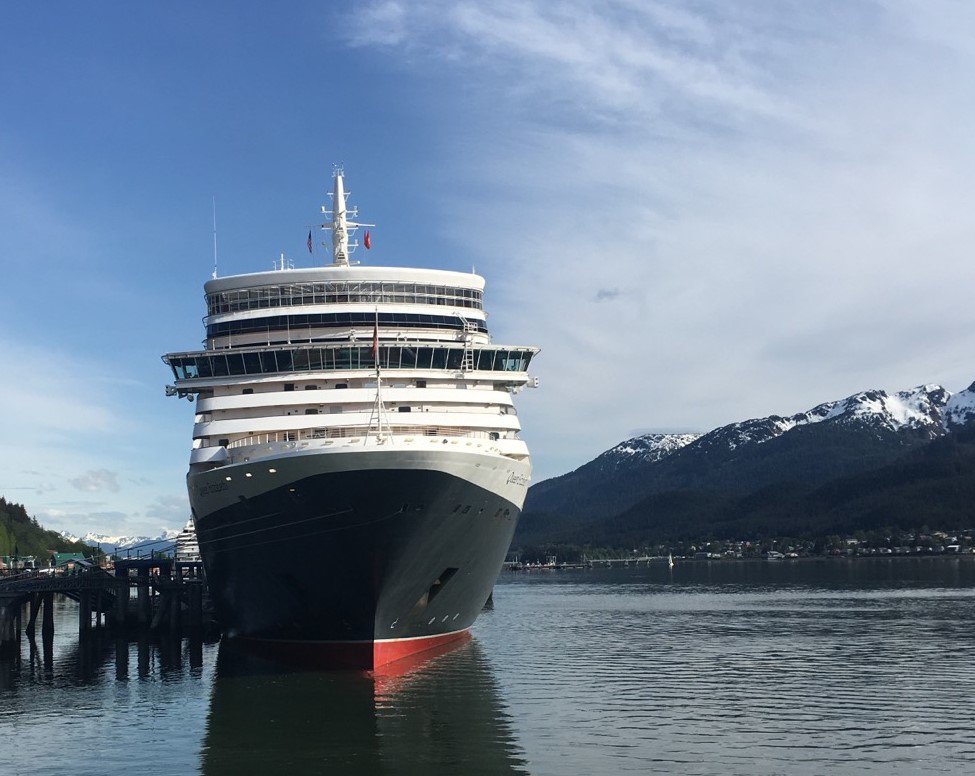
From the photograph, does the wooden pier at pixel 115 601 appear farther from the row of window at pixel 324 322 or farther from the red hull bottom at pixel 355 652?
the red hull bottom at pixel 355 652

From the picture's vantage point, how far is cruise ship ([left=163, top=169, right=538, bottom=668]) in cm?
4356

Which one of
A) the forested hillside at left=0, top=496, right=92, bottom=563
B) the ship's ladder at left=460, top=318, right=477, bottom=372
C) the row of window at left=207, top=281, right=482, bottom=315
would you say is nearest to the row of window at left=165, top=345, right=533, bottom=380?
the ship's ladder at left=460, top=318, right=477, bottom=372

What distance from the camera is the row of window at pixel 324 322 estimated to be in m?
53.8

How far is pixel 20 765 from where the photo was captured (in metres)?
33.4

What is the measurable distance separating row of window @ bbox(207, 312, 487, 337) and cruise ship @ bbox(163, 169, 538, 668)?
0.06 meters

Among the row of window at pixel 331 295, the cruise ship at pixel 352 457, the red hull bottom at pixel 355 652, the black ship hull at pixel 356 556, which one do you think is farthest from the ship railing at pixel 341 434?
the row of window at pixel 331 295

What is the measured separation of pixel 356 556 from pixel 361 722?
7044mm

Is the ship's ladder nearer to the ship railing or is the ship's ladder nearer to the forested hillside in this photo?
the ship railing

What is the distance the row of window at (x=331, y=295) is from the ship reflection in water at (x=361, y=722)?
1586cm

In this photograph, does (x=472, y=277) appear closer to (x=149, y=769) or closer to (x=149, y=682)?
(x=149, y=682)

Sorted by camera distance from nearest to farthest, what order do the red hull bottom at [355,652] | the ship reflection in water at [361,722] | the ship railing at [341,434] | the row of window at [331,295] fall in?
the ship reflection in water at [361,722] < the red hull bottom at [355,652] < the ship railing at [341,434] < the row of window at [331,295]

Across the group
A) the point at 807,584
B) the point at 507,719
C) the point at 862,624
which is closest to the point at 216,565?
the point at 507,719

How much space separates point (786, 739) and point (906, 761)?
3.84 meters

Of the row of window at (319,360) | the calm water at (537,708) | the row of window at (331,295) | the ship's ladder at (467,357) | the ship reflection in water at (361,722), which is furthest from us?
the row of window at (331,295)
